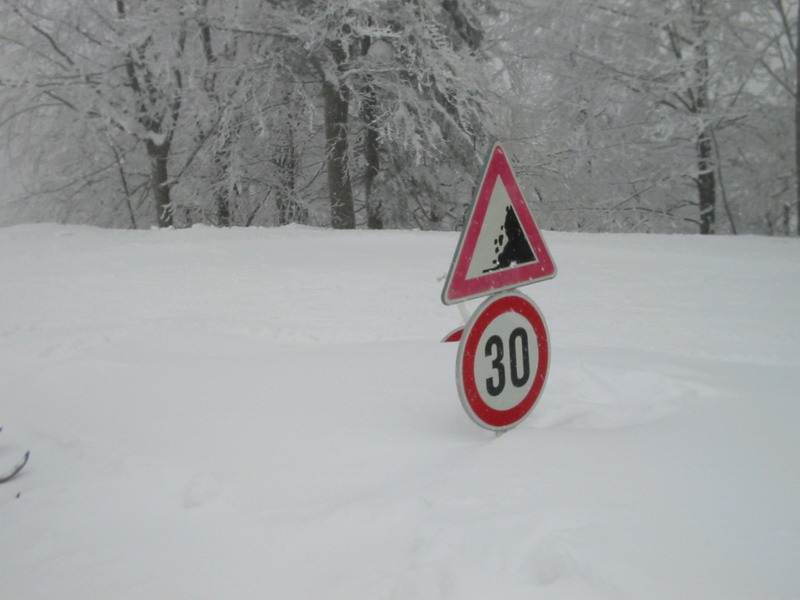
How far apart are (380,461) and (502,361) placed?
0.63 m

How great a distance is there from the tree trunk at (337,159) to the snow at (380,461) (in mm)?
7613

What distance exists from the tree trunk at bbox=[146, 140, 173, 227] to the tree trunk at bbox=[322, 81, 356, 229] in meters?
4.05

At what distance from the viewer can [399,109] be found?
11.9 m

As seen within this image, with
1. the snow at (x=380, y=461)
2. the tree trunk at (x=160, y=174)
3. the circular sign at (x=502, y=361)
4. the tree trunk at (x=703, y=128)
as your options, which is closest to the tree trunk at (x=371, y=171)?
the tree trunk at (x=160, y=174)

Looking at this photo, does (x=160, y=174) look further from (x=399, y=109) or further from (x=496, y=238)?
(x=496, y=238)

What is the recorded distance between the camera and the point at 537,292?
6.50m

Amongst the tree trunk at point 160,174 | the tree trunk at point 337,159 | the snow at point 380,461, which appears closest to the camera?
the snow at point 380,461

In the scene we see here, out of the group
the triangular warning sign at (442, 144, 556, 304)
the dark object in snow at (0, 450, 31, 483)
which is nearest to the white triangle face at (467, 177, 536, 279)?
the triangular warning sign at (442, 144, 556, 304)

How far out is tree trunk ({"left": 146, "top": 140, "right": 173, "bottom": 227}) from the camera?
568 inches

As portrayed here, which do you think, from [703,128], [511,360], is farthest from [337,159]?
[511,360]

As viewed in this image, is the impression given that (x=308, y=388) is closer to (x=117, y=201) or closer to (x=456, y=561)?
(x=456, y=561)

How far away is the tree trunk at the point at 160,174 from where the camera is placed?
14.4 meters

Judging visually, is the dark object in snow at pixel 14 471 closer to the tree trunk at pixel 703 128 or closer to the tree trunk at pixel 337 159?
the tree trunk at pixel 337 159

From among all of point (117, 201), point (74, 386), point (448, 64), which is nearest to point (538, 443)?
point (74, 386)
